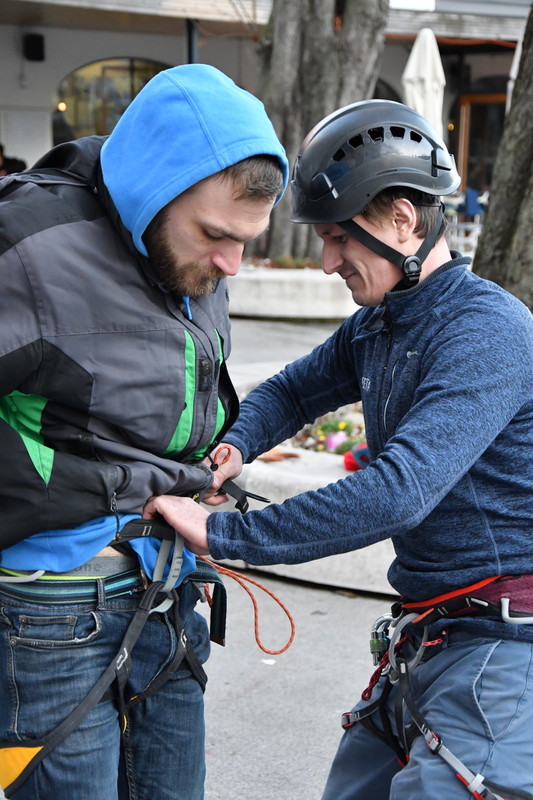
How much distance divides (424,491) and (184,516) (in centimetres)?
47

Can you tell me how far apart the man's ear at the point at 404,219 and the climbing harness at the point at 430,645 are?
708 millimetres

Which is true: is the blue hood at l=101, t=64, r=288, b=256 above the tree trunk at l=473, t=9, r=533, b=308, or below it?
above

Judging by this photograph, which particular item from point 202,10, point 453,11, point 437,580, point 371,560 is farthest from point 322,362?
point 453,11

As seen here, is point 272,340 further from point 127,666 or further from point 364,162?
point 127,666

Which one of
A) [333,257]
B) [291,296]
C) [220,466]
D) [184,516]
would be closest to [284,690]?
[220,466]

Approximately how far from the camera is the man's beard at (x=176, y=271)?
1.79 meters

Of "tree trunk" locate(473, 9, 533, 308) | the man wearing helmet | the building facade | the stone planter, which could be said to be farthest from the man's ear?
the building facade

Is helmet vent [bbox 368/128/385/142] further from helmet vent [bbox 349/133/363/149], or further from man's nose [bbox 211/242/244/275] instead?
man's nose [bbox 211/242/244/275]

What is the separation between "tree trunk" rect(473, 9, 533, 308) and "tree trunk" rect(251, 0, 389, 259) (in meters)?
7.43

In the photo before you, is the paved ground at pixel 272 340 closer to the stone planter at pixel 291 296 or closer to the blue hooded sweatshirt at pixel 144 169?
the stone planter at pixel 291 296

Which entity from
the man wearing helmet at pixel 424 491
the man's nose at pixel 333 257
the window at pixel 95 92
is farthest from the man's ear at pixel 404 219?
the window at pixel 95 92

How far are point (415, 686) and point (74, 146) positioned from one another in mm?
1299

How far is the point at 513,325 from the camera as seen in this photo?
6.00ft

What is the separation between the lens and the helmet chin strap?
6.46 ft
